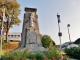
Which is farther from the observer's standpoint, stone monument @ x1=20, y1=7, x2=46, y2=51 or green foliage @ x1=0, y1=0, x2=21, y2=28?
green foliage @ x1=0, y1=0, x2=21, y2=28

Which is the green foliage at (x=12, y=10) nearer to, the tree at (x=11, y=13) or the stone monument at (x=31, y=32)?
the tree at (x=11, y=13)

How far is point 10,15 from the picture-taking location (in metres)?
41.8

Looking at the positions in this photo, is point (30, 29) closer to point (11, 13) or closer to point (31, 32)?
point (31, 32)

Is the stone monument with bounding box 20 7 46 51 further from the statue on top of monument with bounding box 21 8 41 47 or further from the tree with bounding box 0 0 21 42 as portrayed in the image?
the tree with bounding box 0 0 21 42

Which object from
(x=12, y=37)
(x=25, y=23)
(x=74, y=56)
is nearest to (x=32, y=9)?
(x=25, y=23)

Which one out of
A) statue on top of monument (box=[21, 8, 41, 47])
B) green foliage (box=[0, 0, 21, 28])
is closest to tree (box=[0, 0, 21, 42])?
green foliage (box=[0, 0, 21, 28])

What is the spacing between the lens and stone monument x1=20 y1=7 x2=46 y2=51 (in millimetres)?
18766

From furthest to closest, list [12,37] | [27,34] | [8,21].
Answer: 1. [12,37]
2. [8,21]
3. [27,34]

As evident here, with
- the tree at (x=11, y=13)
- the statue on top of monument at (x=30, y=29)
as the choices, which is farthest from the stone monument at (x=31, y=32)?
the tree at (x=11, y=13)

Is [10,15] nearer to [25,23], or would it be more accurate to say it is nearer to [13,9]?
[13,9]

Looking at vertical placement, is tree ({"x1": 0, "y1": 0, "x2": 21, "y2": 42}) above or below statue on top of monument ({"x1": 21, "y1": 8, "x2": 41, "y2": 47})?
above

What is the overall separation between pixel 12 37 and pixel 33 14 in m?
49.0

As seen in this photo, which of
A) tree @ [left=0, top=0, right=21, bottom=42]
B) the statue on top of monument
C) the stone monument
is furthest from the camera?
tree @ [left=0, top=0, right=21, bottom=42]

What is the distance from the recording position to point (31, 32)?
19.2 m
